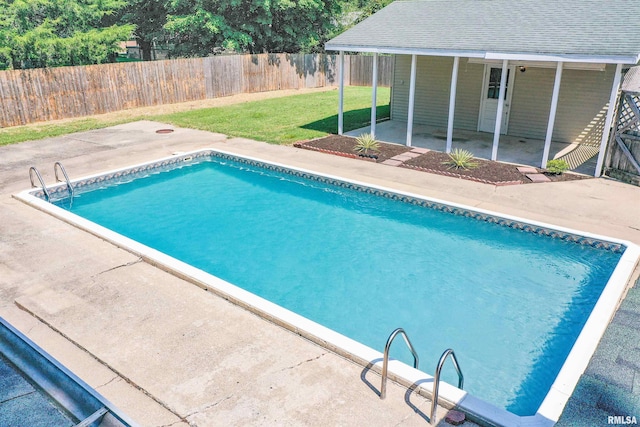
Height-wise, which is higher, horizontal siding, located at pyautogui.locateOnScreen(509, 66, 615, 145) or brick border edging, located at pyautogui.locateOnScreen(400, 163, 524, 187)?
horizontal siding, located at pyautogui.locateOnScreen(509, 66, 615, 145)

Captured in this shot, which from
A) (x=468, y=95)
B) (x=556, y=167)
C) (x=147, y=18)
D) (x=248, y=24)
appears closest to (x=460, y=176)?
(x=556, y=167)

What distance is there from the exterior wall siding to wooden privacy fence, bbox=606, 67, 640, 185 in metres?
2.35

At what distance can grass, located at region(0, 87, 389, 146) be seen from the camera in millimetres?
15927

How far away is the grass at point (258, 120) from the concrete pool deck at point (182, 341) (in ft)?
24.9

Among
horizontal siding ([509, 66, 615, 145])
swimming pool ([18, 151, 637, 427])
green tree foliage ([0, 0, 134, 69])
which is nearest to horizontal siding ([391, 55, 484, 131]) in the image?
horizontal siding ([509, 66, 615, 145])

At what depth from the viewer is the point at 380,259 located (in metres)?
8.52

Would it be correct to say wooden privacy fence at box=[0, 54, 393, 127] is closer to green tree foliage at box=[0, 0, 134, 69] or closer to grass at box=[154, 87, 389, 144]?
grass at box=[154, 87, 389, 144]

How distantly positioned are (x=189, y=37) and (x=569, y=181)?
74.5 feet

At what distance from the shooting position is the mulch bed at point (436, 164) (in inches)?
444

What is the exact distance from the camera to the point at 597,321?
5.87 m

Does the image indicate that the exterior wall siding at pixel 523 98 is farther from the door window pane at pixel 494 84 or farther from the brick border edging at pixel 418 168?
the brick border edging at pixel 418 168

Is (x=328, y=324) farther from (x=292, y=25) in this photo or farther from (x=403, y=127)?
(x=292, y=25)

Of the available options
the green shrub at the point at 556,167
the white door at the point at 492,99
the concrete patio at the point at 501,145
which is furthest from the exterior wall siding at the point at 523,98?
the green shrub at the point at 556,167

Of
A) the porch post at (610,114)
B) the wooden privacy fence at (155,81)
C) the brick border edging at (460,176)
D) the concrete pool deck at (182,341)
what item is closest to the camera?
the concrete pool deck at (182,341)
